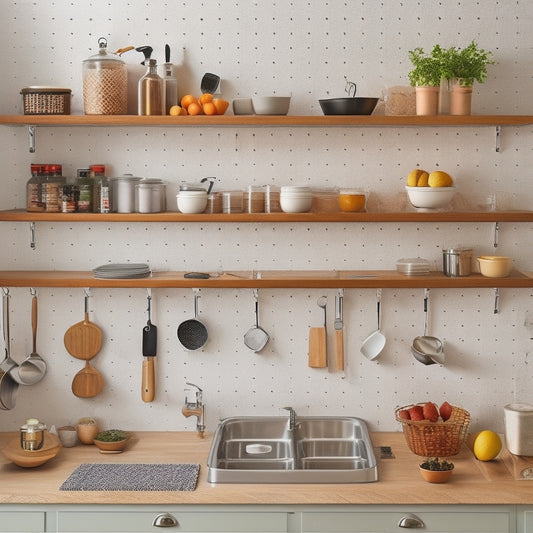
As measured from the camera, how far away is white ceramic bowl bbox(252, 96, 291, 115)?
3.18 meters

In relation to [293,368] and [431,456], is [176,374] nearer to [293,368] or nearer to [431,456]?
[293,368]

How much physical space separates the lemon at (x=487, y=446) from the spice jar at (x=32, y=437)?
155 centimetres

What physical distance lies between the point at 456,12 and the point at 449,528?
74.1 inches

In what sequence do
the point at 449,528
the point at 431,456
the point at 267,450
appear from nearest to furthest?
the point at 449,528
the point at 431,456
the point at 267,450

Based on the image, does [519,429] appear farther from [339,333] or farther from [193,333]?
[193,333]

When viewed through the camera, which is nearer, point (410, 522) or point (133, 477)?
point (410, 522)

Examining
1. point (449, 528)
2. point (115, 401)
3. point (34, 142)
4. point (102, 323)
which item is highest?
point (34, 142)

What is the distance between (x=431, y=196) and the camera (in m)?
3.21

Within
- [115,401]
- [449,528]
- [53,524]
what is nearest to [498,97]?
[449,528]

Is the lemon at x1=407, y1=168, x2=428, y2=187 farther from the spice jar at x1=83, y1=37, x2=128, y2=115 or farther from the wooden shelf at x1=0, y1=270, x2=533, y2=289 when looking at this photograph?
the spice jar at x1=83, y1=37, x2=128, y2=115

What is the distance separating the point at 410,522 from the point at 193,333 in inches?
43.9

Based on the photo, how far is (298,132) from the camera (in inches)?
134

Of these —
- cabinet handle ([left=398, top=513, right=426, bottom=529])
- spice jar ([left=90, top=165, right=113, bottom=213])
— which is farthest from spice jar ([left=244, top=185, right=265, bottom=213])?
cabinet handle ([left=398, top=513, right=426, bottom=529])

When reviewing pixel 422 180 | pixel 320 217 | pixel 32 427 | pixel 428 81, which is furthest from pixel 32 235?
pixel 428 81
